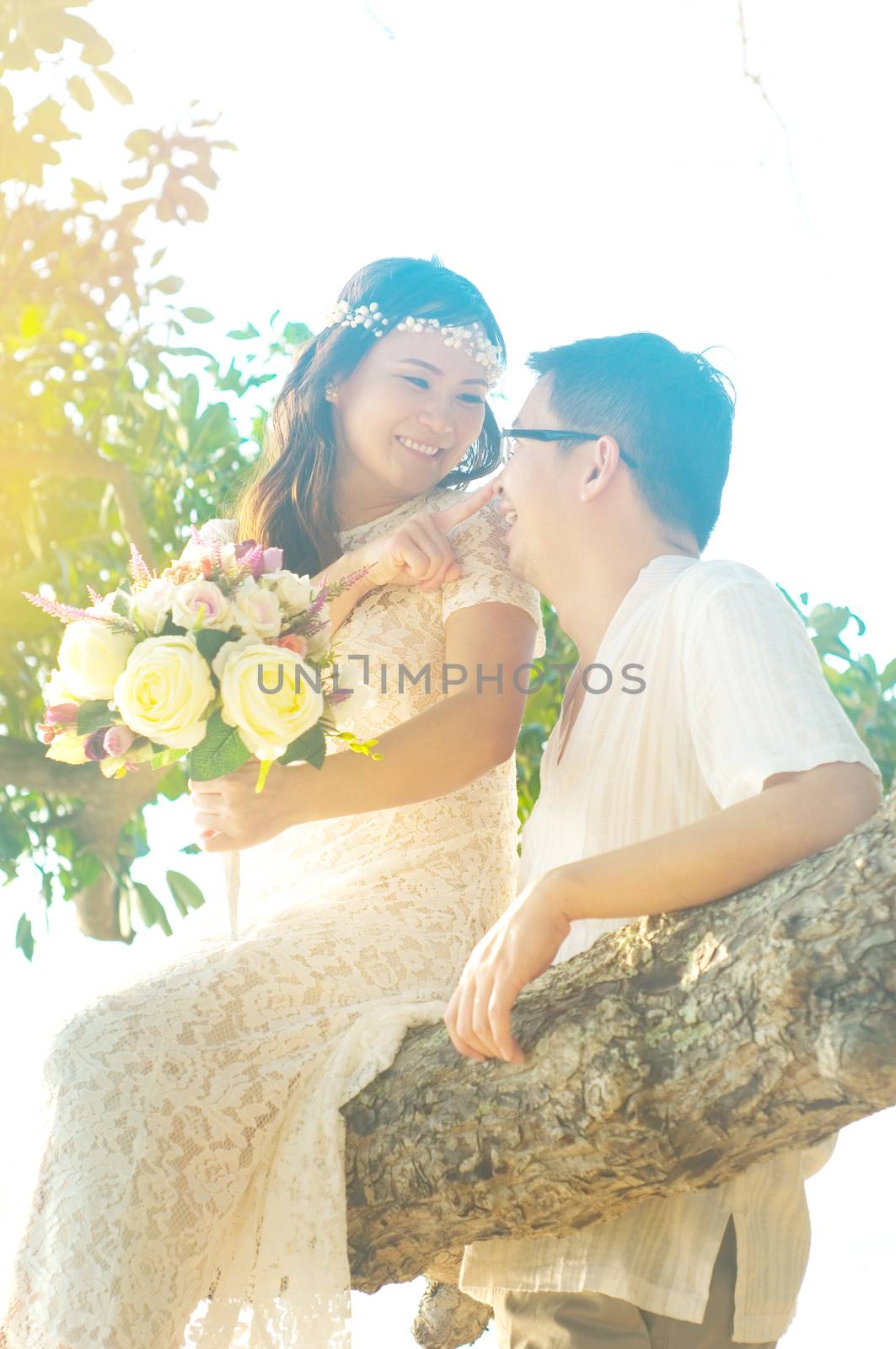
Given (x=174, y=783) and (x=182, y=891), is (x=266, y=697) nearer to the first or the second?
(x=174, y=783)

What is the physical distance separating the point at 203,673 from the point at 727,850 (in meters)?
0.99

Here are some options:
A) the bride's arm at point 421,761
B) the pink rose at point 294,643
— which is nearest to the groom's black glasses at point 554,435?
the bride's arm at point 421,761

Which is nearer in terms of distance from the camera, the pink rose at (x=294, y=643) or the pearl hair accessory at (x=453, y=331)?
the pink rose at (x=294, y=643)

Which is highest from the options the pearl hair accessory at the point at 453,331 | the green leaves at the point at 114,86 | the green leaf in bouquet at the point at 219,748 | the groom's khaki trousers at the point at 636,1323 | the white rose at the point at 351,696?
the green leaves at the point at 114,86

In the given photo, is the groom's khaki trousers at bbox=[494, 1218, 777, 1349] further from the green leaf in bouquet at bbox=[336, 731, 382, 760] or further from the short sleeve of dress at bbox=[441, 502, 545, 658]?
the short sleeve of dress at bbox=[441, 502, 545, 658]

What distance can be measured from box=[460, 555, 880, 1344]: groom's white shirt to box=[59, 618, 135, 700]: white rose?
89 centimetres

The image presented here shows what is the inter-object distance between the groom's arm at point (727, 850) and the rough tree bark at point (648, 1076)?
5cm

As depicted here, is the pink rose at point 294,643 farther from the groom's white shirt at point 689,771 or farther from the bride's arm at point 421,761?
the groom's white shirt at point 689,771

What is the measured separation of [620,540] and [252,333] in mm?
3104

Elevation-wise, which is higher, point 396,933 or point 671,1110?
point 396,933

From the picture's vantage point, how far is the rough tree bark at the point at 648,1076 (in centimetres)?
168

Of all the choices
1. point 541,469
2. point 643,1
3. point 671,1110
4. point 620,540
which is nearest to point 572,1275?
point 671,1110

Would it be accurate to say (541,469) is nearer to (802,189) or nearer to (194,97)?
(802,189)

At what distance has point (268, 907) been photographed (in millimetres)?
2850
